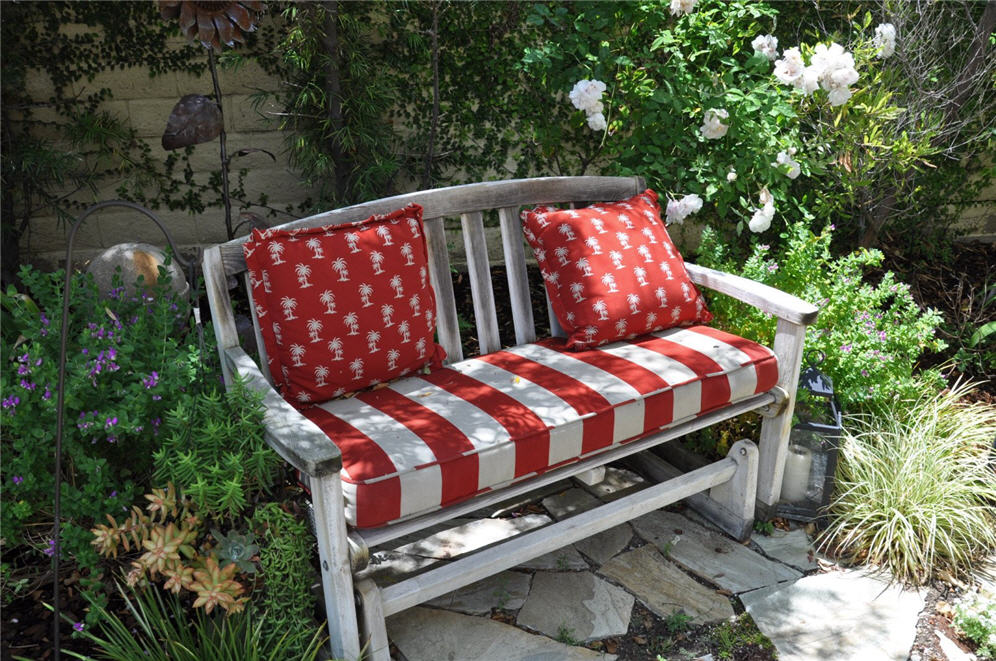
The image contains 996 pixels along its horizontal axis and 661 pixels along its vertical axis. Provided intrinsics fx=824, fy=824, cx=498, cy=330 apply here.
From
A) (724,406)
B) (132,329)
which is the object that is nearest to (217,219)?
(132,329)

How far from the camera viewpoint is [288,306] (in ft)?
7.05

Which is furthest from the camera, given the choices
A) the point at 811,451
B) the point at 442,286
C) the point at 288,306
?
the point at 811,451

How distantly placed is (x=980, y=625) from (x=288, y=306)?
2.05 m

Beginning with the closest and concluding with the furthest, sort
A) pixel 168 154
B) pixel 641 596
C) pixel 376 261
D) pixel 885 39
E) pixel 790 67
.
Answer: pixel 376 261
pixel 641 596
pixel 790 67
pixel 885 39
pixel 168 154

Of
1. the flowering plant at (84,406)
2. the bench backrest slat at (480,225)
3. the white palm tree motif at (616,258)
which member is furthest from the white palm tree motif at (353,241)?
the white palm tree motif at (616,258)

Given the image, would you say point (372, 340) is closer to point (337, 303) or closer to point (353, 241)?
point (337, 303)

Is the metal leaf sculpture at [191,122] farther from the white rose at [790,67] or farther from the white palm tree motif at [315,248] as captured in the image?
the white rose at [790,67]

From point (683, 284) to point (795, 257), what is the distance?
520 mm

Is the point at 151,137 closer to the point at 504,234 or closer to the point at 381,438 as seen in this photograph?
the point at 504,234

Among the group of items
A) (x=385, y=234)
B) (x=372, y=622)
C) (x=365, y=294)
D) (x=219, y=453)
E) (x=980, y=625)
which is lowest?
(x=980, y=625)

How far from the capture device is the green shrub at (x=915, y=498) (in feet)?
8.28

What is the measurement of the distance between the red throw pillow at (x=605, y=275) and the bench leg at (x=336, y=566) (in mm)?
1059

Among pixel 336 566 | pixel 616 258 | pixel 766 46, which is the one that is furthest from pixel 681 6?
pixel 336 566

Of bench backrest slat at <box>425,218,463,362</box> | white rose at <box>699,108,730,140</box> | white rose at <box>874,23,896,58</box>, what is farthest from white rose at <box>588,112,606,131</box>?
white rose at <box>874,23,896,58</box>
